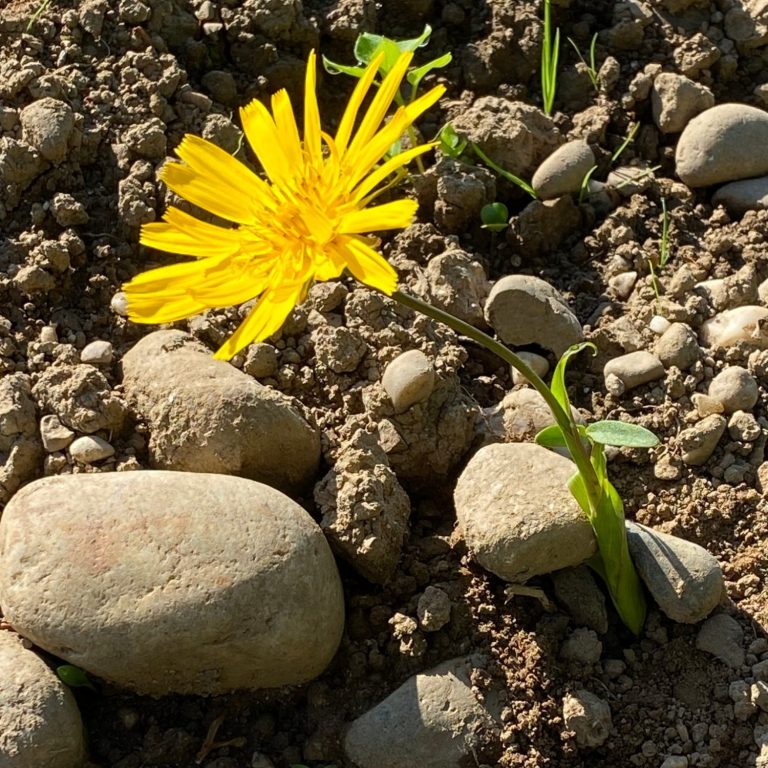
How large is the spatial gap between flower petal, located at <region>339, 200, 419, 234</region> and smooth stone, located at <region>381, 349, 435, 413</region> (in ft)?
2.60

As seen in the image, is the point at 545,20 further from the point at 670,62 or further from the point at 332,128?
the point at 332,128

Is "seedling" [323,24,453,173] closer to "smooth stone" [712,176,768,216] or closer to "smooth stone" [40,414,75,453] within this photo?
"smooth stone" [712,176,768,216]

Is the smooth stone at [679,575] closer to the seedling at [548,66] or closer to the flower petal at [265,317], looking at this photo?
the flower petal at [265,317]

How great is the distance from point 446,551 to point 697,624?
683 mm

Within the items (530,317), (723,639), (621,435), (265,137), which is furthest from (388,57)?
(723,639)

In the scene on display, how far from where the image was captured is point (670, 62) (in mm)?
3887

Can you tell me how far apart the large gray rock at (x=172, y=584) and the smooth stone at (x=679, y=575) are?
0.81m

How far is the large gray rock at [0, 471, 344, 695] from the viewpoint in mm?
2561

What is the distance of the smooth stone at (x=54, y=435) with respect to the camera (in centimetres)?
302

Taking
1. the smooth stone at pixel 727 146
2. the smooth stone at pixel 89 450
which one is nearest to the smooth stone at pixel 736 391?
the smooth stone at pixel 727 146

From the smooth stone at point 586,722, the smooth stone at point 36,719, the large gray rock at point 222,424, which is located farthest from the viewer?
the large gray rock at point 222,424

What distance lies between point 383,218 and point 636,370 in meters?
1.28

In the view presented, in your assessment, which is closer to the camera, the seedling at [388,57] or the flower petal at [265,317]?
the flower petal at [265,317]

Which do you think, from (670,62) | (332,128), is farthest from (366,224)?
(670,62)
